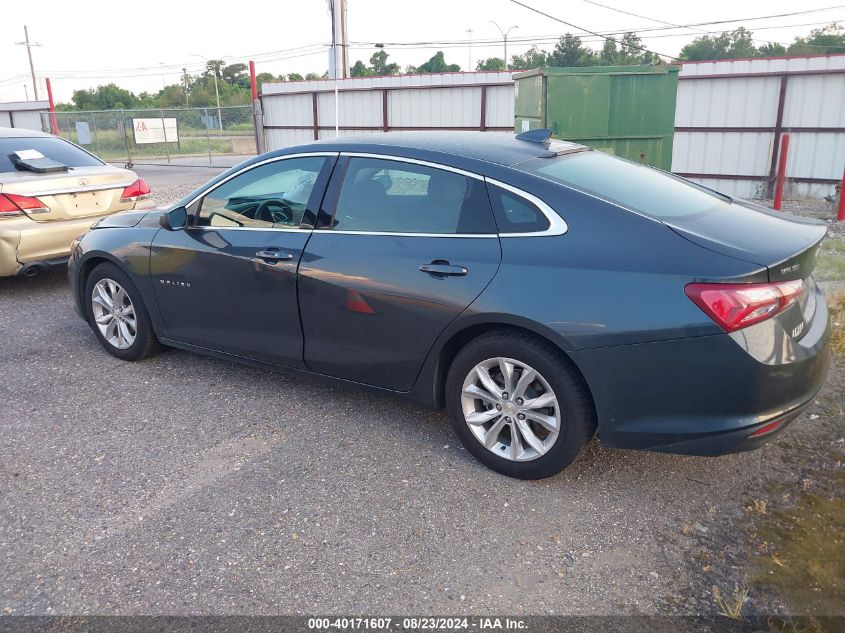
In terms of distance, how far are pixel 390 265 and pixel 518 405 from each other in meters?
0.96

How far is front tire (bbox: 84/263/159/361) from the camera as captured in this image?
4965mm

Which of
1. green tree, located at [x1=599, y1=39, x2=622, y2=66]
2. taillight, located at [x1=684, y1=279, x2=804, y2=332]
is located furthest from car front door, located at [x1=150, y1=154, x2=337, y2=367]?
green tree, located at [x1=599, y1=39, x2=622, y2=66]

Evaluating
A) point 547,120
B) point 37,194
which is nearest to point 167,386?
point 37,194

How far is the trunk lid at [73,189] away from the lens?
660cm

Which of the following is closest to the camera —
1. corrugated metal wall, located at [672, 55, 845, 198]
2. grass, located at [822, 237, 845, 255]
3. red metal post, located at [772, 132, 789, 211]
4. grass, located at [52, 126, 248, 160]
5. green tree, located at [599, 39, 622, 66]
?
grass, located at [822, 237, 845, 255]

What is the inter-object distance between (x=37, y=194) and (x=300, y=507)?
481 centimetres

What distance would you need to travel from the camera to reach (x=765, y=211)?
3793mm

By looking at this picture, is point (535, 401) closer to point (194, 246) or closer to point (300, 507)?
point (300, 507)

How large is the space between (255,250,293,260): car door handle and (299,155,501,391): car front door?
0.38 ft

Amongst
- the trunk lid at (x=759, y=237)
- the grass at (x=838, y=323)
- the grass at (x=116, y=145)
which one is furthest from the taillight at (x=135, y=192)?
the grass at (x=116, y=145)

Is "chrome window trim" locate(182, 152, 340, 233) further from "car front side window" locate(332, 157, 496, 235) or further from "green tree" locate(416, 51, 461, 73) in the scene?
"green tree" locate(416, 51, 461, 73)

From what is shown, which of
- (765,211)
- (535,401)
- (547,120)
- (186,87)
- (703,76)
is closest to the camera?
(535,401)

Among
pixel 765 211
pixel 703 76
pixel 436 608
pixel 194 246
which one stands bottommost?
pixel 436 608

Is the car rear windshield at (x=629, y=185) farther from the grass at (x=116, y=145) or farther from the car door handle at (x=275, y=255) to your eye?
the grass at (x=116, y=145)
